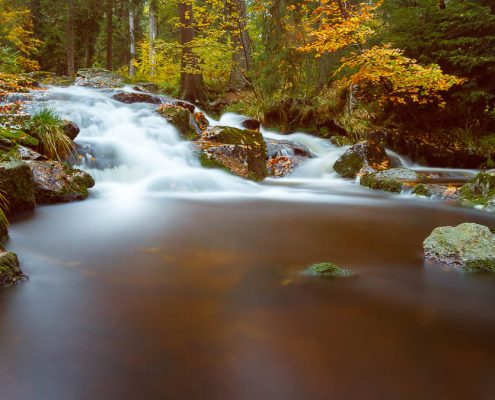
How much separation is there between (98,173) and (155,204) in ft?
6.85

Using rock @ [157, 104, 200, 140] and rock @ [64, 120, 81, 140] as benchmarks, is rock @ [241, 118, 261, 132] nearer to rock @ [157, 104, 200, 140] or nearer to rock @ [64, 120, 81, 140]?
rock @ [157, 104, 200, 140]

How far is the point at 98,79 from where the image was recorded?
16406 mm

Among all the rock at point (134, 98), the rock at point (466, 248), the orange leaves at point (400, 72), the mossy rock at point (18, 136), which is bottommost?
the rock at point (466, 248)

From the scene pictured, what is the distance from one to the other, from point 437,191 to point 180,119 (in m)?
6.63

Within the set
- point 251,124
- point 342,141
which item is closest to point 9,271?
point 342,141

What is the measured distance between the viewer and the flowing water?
1.77 metres

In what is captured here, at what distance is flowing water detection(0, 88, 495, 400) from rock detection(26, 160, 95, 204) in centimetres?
31

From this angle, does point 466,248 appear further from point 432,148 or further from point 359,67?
point 432,148

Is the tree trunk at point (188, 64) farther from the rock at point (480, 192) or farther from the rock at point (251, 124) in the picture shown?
the rock at point (480, 192)

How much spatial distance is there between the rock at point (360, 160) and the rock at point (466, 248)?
633cm

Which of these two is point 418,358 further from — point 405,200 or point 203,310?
point 405,200

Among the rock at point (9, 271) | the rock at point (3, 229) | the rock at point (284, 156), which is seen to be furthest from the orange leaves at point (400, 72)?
the rock at point (9, 271)

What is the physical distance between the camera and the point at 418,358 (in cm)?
194

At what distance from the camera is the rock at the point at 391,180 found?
7586 mm
